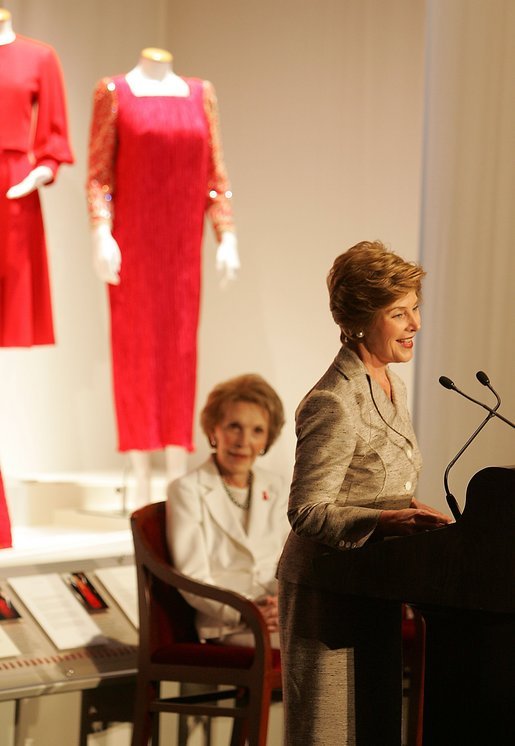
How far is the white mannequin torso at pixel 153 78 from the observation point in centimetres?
457

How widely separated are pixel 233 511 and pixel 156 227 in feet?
4.59

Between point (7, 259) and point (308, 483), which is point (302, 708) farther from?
point (7, 259)

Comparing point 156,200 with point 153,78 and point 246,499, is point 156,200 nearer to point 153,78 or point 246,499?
point 153,78

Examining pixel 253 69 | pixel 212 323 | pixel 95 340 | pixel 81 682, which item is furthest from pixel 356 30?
pixel 81 682

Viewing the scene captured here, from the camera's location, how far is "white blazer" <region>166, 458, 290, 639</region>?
3.60 m

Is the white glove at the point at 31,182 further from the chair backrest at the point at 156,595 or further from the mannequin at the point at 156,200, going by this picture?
the chair backrest at the point at 156,595

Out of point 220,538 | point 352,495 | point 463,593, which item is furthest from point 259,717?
point 463,593

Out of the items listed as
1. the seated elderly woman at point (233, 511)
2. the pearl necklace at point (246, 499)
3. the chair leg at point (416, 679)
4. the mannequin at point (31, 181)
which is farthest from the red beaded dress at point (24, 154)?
the chair leg at point (416, 679)

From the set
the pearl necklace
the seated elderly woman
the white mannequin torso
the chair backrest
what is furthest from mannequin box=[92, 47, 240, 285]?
the chair backrest

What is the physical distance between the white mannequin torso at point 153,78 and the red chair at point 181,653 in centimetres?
173

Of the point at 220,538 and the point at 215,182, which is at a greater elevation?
the point at 215,182

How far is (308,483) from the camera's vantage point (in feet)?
6.67

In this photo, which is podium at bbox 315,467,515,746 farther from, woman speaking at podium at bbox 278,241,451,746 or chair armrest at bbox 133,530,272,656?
chair armrest at bbox 133,530,272,656

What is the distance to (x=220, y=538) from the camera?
146 inches
